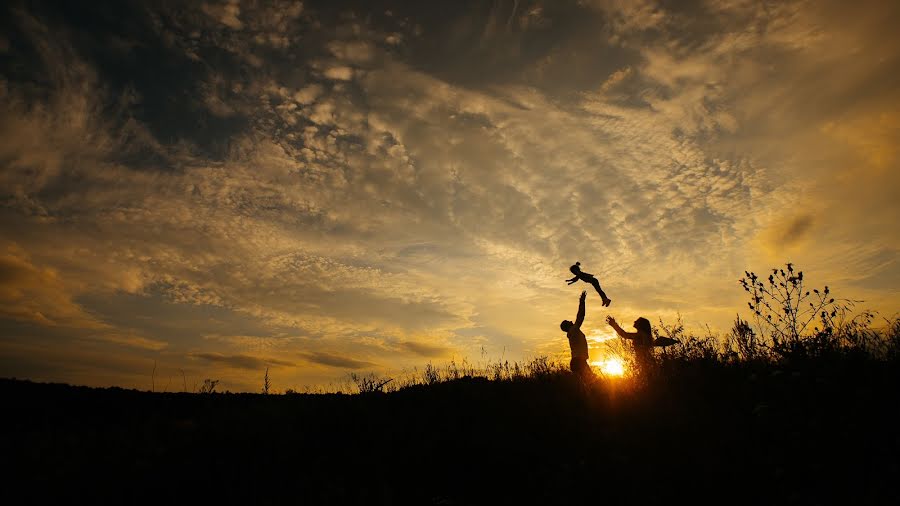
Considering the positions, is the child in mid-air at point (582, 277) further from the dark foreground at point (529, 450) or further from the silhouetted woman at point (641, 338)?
the dark foreground at point (529, 450)

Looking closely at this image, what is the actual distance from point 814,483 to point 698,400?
1824mm

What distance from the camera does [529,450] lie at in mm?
5594

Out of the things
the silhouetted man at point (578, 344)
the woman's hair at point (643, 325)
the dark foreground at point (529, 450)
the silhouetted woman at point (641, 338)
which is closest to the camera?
the dark foreground at point (529, 450)

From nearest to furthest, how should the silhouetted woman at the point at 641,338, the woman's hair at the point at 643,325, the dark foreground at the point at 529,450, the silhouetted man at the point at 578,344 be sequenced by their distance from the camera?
1. the dark foreground at the point at 529,450
2. the silhouetted woman at the point at 641,338
3. the woman's hair at the point at 643,325
4. the silhouetted man at the point at 578,344

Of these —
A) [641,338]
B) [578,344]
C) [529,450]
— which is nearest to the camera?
[529,450]

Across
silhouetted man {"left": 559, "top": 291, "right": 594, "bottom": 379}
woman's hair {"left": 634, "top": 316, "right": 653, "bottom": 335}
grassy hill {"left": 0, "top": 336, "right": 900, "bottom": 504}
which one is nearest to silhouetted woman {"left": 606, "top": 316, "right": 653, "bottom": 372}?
woman's hair {"left": 634, "top": 316, "right": 653, "bottom": 335}

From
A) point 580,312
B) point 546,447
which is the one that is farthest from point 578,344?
point 546,447

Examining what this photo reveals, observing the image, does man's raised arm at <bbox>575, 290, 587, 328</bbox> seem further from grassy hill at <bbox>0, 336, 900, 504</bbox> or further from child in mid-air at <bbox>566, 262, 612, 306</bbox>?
grassy hill at <bbox>0, 336, 900, 504</bbox>

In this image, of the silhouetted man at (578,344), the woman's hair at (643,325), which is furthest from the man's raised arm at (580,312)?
the woman's hair at (643,325)

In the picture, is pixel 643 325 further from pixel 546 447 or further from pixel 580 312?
pixel 546 447

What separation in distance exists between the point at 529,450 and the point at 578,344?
4350mm

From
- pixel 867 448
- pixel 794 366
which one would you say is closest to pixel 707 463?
pixel 867 448

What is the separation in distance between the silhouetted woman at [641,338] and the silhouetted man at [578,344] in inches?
31.0

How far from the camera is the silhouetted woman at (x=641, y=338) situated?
7871mm
